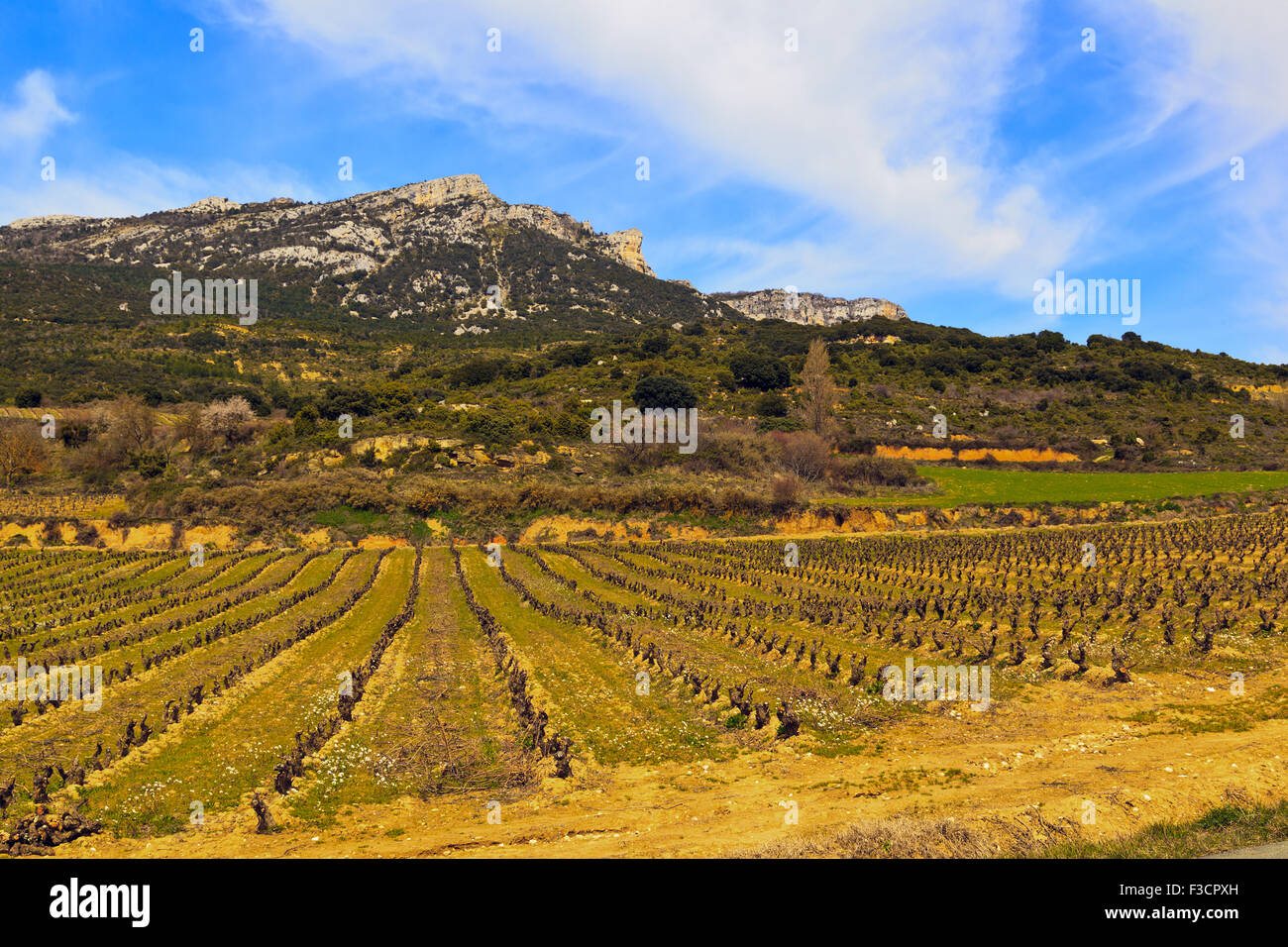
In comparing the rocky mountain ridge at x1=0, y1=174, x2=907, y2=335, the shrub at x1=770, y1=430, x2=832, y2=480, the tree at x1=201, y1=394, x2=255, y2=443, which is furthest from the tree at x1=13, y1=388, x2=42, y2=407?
the shrub at x1=770, y1=430, x2=832, y2=480

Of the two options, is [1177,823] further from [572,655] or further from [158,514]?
[158,514]

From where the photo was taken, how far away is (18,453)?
57.8 metres

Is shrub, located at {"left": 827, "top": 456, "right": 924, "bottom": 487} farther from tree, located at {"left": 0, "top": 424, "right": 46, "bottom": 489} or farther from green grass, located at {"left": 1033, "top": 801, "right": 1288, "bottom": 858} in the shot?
tree, located at {"left": 0, "top": 424, "right": 46, "bottom": 489}

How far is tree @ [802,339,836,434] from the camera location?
2982 inches

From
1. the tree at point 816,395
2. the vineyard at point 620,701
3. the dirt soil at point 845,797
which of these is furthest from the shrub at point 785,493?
the dirt soil at point 845,797

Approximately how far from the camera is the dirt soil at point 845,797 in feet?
30.2

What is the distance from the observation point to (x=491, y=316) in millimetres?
136375

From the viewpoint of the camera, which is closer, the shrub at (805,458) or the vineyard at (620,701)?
the vineyard at (620,701)

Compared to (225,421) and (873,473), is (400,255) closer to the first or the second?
(225,421)

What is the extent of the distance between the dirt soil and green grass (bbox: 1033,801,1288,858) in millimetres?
271

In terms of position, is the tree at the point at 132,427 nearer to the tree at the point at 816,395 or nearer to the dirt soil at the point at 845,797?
the tree at the point at 816,395

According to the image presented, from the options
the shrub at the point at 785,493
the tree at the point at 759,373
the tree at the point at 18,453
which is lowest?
the shrub at the point at 785,493

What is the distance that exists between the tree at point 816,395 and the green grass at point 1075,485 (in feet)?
41.3
